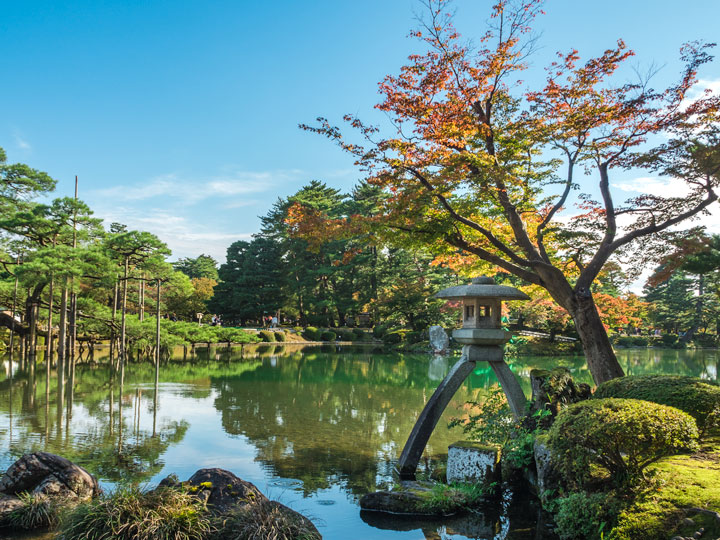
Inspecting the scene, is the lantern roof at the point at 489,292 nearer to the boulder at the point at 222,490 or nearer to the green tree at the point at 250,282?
the boulder at the point at 222,490

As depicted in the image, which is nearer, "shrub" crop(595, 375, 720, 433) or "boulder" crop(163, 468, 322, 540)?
"boulder" crop(163, 468, 322, 540)

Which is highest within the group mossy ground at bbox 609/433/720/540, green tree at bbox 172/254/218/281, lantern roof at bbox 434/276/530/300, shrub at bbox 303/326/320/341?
green tree at bbox 172/254/218/281

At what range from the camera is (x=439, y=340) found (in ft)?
74.1

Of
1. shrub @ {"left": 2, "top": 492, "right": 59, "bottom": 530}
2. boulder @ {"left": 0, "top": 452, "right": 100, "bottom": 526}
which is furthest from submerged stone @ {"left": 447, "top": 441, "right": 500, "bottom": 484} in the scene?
shrub @ {"left": 2, "top": 492, "right": 59, "bottom": 530}

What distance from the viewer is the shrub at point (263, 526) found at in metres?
3.29

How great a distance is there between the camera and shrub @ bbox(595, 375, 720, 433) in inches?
142

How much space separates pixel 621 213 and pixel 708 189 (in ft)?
3.66

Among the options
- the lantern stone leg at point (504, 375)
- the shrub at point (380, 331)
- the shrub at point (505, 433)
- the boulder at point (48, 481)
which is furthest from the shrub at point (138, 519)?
the shrub at point (380, 331)

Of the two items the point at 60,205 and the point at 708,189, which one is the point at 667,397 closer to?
the point at 708,189

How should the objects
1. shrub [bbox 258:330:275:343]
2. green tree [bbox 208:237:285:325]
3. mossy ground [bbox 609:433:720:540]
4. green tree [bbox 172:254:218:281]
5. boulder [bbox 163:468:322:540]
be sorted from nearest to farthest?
mossy ground [bbox 609:433:720:540]
boulder [bbox 163:468:322:540]
shrub [bbox 258:330:275:343]
green tree [bbox 208:237:285:325]
green tree [bbox 172:254:218:281]

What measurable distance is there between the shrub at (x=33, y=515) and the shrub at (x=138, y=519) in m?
0.48

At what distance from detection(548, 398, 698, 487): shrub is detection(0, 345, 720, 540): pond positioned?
3.41 feet

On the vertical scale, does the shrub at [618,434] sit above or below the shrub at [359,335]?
above

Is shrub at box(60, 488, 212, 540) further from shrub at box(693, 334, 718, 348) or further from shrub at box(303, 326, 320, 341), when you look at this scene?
shrub at box(693, 334, 718, 348)
